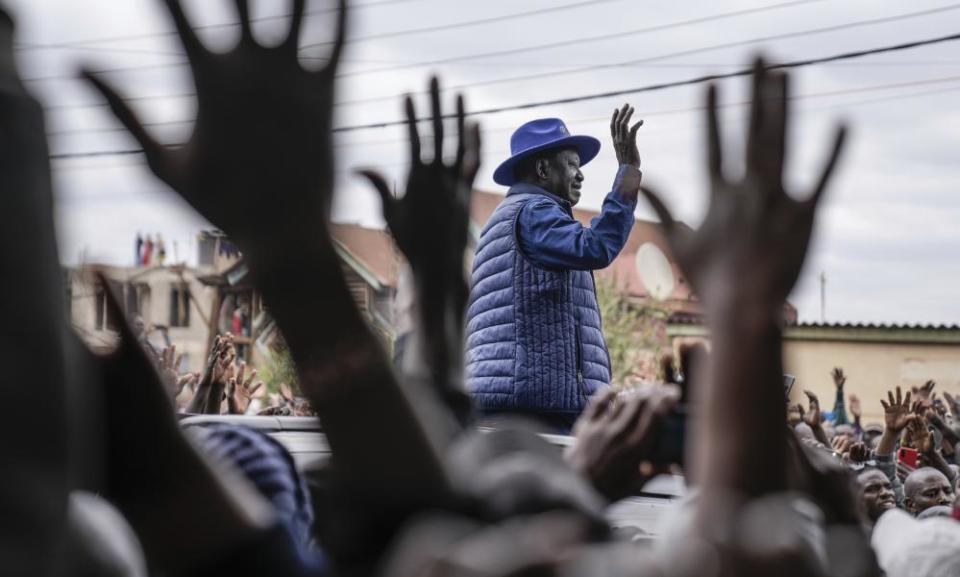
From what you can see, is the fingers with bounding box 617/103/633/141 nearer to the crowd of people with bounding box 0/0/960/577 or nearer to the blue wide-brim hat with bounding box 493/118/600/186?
the blue wide-brim hat with bounding box 493/118/600/186

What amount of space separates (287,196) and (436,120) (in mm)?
602

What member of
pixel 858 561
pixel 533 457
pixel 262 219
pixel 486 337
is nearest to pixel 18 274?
pixel 262 219

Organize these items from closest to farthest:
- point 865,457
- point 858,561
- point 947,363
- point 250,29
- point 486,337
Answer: point 250,29
point 858,561
point 486,337
point 865,457
point 947,363

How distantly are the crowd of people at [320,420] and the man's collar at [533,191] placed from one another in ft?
10.7

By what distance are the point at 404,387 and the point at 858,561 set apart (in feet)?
2.51

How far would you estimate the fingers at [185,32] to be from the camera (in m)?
1.07

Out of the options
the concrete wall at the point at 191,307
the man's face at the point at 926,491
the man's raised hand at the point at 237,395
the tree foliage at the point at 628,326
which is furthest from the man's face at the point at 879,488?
the tree foliage at the point at 628,326

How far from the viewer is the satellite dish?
36844 mm

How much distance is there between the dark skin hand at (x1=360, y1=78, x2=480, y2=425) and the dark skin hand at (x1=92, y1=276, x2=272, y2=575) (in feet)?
1.78

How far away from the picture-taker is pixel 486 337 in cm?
458

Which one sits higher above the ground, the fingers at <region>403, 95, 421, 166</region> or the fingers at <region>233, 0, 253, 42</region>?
the fingers at <region>233, 0, 253, 42</region>

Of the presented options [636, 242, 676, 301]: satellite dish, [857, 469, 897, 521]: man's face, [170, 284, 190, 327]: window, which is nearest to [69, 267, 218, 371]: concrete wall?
[170, 284, 190, 327]: window

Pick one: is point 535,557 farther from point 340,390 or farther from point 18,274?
point 18,274

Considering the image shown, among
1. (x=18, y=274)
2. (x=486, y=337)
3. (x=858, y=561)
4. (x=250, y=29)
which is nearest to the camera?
(x=18, y=274)
